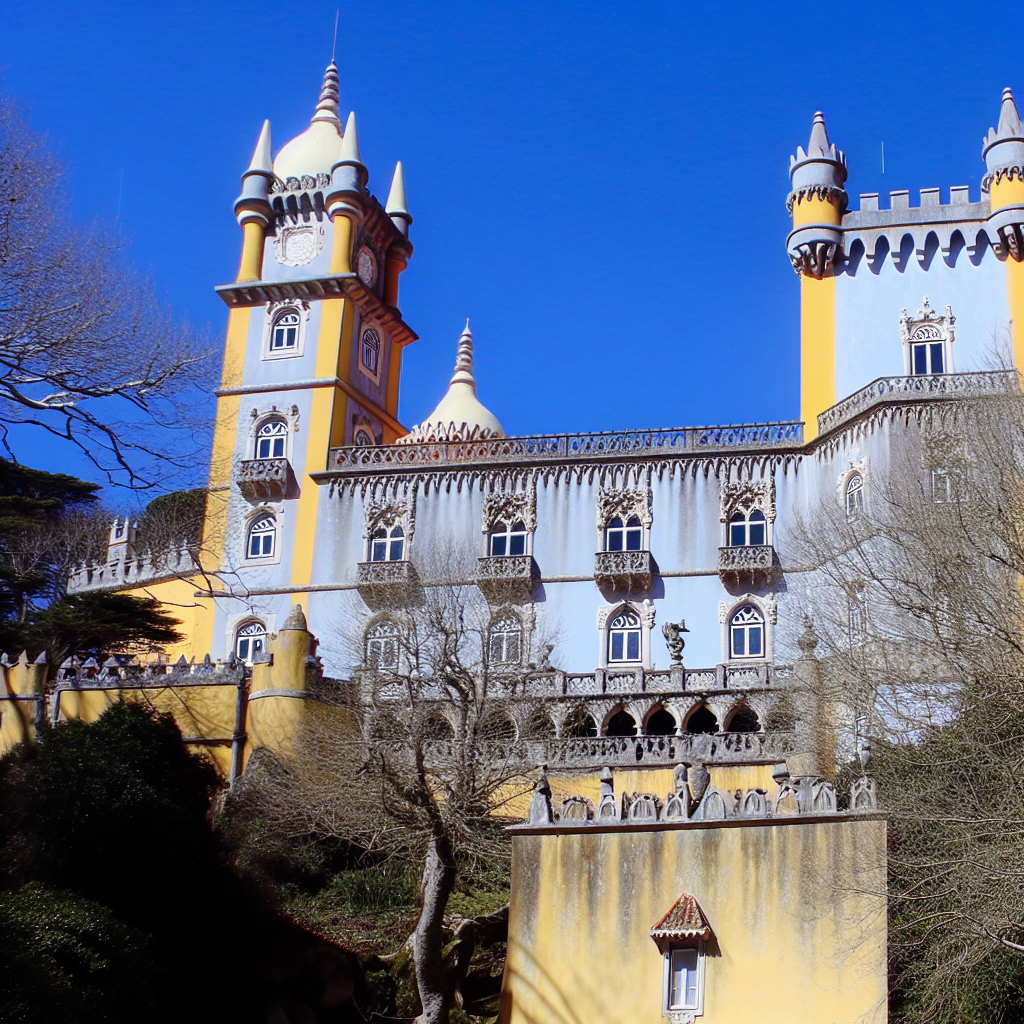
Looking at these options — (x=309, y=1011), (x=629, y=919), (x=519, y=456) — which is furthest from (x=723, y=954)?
(x=519, y=456)

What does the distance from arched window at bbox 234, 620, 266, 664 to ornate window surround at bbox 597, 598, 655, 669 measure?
9.75 metres

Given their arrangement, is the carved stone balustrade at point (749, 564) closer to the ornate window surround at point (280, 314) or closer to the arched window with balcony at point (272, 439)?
the arched window with balcony at point (272, 439)

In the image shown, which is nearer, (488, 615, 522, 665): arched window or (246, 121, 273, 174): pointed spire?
(488, 615, 522, 665): arched window

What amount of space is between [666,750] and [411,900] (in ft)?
22.3

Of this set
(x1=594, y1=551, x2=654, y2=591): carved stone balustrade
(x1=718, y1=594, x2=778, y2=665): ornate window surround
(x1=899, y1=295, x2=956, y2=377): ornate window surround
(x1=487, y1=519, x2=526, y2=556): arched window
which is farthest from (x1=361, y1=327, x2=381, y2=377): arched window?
(x1=899, y1=295, x2=956, y2=377): ornate window surround

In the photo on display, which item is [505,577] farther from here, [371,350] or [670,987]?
[670,987]

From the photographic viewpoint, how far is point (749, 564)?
141 ft

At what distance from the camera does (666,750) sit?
118 ft

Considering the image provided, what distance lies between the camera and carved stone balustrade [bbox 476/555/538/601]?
44.1 metres

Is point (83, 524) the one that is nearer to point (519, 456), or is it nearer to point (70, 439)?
point (519, 456)

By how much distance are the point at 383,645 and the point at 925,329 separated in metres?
17.3

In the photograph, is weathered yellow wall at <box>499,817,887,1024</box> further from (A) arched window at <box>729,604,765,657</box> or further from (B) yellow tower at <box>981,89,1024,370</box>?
(B) yellow tower at <box>981,89,1024,370</box>

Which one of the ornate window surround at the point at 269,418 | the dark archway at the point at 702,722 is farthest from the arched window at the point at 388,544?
the dark archway at the point at 702,722

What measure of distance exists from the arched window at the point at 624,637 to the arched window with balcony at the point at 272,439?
11776 millimetres
